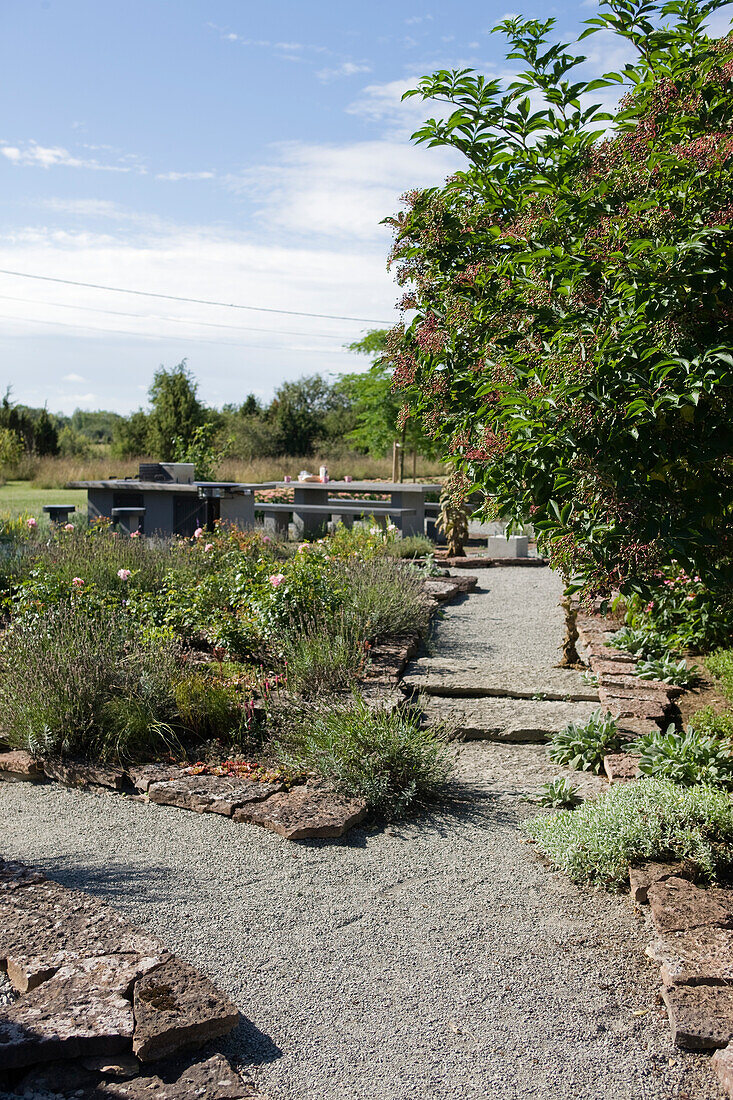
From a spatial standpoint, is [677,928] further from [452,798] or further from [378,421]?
[378,421]

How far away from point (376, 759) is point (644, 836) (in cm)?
120

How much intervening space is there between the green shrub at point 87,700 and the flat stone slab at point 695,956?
2.61 m

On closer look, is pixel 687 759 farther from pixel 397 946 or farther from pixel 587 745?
pixel 397 946

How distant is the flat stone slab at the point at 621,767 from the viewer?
4.02 m

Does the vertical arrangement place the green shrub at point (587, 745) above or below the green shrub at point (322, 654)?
below

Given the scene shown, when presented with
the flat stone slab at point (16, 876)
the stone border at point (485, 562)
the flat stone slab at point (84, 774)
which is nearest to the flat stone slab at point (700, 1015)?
the flat stone slab at point (16, 876)

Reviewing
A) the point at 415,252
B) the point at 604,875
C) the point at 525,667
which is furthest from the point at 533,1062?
the point at 525,667

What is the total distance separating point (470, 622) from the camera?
8078mm

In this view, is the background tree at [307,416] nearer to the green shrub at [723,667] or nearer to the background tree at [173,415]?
the background tree at [173,415]

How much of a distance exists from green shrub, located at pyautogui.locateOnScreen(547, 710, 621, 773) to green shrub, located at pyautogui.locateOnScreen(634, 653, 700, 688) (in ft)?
3.38

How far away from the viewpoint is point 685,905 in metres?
2.88

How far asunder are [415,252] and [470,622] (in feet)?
16.7

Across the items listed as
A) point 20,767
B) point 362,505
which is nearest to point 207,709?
point 20,767

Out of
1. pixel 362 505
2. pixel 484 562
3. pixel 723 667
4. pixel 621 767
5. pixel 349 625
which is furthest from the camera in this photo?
pixel 362 505
